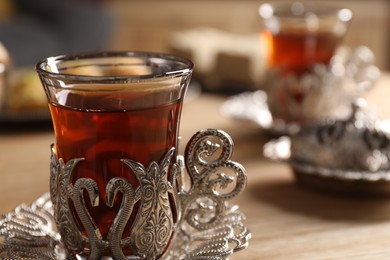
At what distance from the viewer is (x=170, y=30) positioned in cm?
405

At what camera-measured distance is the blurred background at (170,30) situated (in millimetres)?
1642

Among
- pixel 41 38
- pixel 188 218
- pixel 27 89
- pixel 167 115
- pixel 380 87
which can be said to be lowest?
pixel 41 38

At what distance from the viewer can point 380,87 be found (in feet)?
5.28

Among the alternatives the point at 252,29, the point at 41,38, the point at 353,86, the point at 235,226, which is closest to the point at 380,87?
the point at 353,86

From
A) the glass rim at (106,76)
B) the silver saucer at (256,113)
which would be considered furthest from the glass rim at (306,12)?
the glass rim at (106,76)

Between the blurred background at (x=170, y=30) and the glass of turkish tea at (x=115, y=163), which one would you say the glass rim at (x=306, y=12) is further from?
the glass of turkish tea at (x=115, y=163)

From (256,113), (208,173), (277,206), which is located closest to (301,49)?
(256,113)

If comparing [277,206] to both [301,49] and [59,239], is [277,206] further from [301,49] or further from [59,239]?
[301,49]

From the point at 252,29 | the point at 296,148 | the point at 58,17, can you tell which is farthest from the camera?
the point at 252,29

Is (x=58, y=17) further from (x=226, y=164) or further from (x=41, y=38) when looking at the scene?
(x=226, y=164)

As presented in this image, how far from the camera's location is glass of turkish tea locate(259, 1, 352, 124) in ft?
4.11

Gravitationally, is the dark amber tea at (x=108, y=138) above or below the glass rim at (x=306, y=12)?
above

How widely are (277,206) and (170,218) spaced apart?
24 centimetres

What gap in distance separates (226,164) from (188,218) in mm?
73
